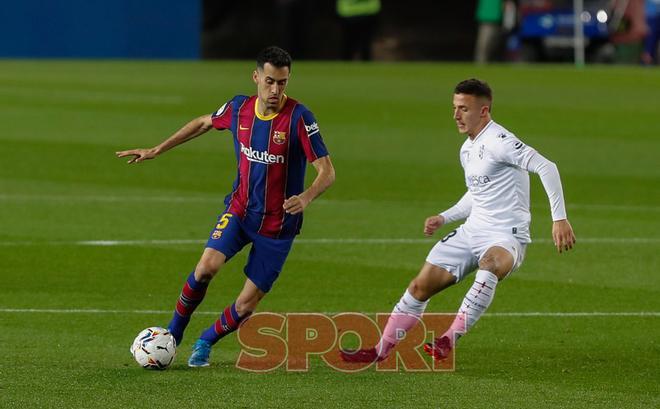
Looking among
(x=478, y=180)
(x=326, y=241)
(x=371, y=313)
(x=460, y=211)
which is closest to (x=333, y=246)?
(x=326, y=241)

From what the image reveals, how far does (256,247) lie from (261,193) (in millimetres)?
327

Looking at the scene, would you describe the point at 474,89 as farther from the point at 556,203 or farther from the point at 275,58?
the point at 275,58

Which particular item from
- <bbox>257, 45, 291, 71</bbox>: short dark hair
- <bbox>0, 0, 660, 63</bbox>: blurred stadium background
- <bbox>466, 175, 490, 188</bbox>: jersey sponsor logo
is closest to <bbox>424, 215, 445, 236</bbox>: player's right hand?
<bbox>466, 175, 490, 188</bbox>: jersey sponsor logo

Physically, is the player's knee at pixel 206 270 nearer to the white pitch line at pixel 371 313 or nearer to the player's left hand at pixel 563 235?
the white pitch line at pixel 371 313

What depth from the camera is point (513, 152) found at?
27.1ft

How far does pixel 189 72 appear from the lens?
30.6m

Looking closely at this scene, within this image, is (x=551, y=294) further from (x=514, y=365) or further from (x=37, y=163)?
(x=37, y=163)

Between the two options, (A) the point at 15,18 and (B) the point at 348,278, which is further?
(A) the point at 15,18

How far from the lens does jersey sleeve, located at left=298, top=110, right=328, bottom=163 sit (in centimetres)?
824

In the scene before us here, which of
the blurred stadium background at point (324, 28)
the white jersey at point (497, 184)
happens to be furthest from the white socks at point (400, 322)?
the blurred stadium background at point (324, 28)

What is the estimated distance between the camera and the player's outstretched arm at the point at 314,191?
25.6 ft

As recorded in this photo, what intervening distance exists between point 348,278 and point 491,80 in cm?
1786

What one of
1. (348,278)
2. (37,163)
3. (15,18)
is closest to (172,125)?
(37,163)

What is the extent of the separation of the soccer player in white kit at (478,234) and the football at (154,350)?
3.45ft
